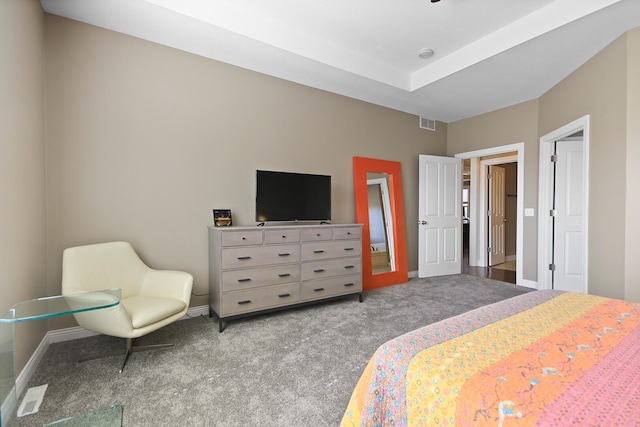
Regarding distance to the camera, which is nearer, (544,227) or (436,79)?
(436,79)

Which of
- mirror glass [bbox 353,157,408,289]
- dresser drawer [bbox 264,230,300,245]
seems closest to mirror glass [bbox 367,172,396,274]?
mirror glass [bbox 353,157,408,289]

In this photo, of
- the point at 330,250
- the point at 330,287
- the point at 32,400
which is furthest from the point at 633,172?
the point at 32,400

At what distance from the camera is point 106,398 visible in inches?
68.1

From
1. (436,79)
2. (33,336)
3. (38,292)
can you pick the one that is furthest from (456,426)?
(436,79)

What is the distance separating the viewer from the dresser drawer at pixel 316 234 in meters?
3.19

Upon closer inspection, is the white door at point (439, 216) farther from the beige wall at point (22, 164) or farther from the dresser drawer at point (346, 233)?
the beige wall at point (22, 164)

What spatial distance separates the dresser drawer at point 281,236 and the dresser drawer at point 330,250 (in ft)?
0.49

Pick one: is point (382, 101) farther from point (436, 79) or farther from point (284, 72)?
point (284, 72)

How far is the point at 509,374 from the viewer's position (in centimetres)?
88

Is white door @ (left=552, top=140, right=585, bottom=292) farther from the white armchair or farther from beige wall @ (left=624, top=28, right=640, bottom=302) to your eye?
the white armchair

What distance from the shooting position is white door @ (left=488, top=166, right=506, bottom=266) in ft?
19.9

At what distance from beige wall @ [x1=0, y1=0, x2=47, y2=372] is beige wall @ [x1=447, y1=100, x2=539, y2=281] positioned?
224 inches

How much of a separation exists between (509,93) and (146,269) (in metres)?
5.10

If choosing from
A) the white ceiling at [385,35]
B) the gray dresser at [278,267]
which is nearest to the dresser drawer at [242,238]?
the gray dresser at [278,267]
